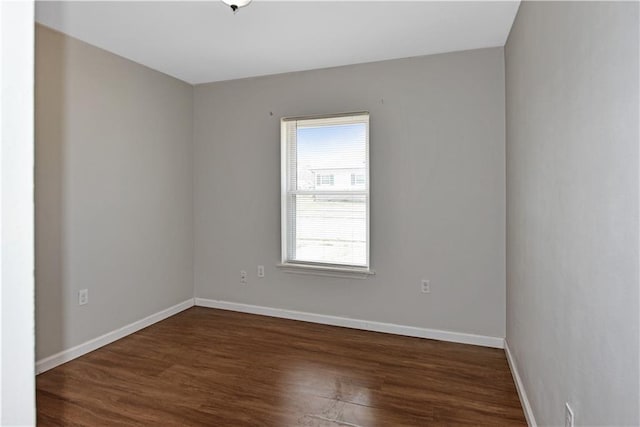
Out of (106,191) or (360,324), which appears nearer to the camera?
(106,191)

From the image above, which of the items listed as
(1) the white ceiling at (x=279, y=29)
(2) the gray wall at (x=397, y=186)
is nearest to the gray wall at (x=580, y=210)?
(1) the white ceiling at (x=279, y=29)

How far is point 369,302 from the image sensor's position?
363 cm

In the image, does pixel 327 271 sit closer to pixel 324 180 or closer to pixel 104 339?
pixel 324 180

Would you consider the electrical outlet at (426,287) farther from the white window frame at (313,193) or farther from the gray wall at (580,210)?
the gray wall at (580,210)

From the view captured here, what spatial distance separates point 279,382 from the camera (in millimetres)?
2623

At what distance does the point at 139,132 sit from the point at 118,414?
2.40 metres

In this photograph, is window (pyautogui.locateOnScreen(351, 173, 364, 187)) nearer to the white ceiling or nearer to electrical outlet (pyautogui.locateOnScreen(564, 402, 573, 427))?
the white ceiling

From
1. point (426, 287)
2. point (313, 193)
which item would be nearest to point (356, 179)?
point (313, 193)

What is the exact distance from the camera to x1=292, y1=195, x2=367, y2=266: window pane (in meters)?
3.70

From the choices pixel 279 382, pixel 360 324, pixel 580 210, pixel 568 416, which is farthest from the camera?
pixel 360 324

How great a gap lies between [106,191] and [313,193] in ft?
5.95

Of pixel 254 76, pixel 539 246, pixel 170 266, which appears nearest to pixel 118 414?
pixel 170 266

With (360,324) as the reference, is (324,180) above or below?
above

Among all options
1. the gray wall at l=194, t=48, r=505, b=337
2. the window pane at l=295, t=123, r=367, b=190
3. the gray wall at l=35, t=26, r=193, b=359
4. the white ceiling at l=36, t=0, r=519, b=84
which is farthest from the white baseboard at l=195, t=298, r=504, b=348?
the white ceiling at l=36, t=0, r=519, b=84
